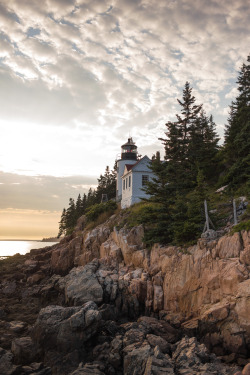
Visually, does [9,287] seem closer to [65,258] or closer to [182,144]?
[65,258]

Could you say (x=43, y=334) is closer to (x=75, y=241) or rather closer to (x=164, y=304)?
(x=164, y=304)

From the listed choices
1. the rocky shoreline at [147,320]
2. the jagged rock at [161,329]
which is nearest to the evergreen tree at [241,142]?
the rocky shoreline at [147,320]

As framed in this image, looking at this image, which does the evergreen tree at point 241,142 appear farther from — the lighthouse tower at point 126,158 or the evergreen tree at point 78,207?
the evergreen tree at point 78,207

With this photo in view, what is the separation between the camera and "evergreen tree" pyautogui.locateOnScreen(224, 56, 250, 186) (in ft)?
76.3

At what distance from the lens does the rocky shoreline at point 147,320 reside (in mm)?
10117

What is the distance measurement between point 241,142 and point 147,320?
19251 millimetres

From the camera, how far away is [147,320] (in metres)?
13.9

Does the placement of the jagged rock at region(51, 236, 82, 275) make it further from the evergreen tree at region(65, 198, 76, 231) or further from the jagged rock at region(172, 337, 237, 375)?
the evergreen tree at region(65, 198, 76, 231)

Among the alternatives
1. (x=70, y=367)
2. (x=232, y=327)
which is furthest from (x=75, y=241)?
(x=232, y=327)

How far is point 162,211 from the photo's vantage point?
1989cm

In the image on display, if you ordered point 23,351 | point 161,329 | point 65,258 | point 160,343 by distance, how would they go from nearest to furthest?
point 160,343
point 23,351
point 161,329
point 65,258

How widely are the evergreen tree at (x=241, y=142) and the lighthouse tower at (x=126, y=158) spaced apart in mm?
17827

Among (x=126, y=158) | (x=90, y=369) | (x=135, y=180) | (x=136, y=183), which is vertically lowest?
(x=90, y=369)

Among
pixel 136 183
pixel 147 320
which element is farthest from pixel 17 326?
pixel 136 183
